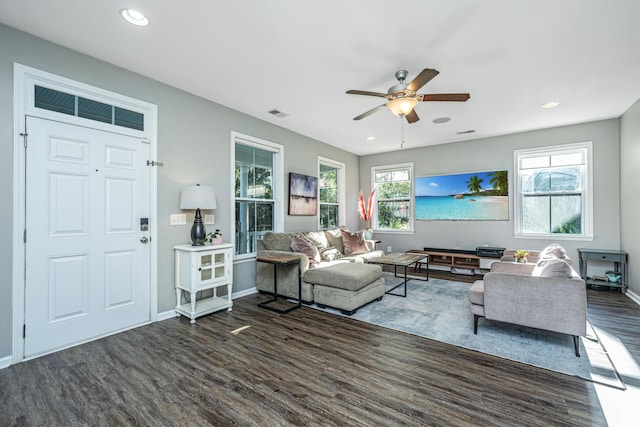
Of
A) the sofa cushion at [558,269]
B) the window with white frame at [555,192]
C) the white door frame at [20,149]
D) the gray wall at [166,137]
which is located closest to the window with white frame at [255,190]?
the gray wall at [166,137]

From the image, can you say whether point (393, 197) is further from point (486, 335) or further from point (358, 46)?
point (358, 46)

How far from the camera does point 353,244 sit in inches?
214

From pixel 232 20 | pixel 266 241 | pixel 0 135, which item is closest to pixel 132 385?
pixel 0 135

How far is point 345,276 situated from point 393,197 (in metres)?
3.88

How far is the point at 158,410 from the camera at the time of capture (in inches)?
69.5

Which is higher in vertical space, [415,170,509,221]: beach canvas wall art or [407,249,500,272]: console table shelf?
[415,170,509,221]: beach canvas wall art

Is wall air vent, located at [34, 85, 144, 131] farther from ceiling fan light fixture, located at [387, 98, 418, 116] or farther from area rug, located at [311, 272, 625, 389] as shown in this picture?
area rug, located at [311, 272, 625, 389]

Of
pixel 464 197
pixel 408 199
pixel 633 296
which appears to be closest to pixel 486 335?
pixel 633 296

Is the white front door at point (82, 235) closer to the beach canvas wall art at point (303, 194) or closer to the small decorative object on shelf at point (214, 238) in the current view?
the small decorative object on shelf at point (214, 238)

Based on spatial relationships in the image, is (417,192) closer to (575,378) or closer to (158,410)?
(575,378)

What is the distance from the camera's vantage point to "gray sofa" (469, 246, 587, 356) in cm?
240

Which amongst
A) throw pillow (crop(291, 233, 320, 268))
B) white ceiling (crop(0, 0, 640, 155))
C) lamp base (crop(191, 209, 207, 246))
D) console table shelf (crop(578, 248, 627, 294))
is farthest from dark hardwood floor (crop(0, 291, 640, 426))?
white ceiling (crop(0, 0, 640, 155))

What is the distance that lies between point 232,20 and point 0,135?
6.75ft

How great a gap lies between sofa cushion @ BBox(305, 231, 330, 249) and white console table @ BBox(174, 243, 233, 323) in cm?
162
